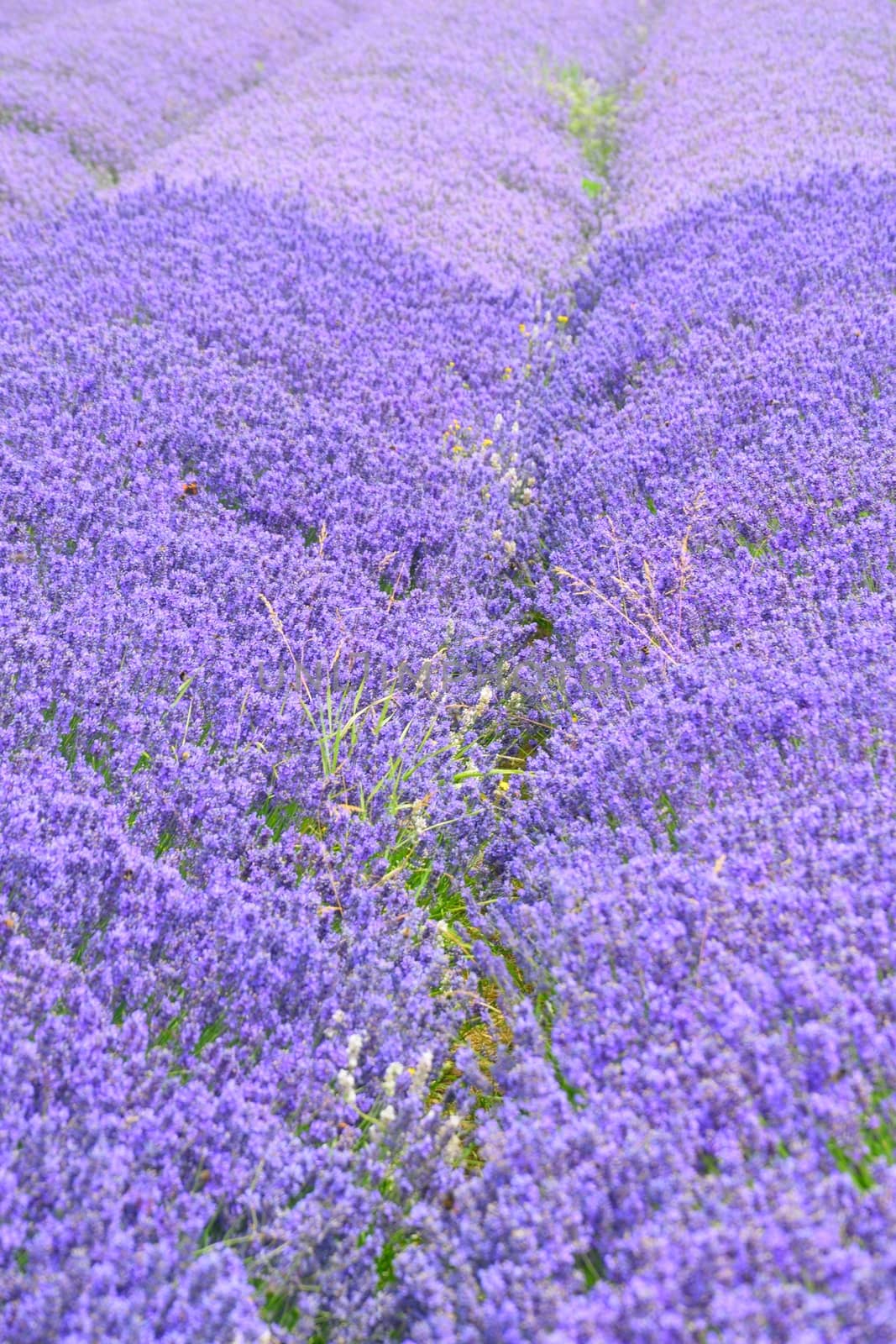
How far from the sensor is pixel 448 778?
10.4 feet

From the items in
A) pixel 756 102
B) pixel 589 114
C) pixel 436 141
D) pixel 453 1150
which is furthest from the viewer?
pixel 589 114

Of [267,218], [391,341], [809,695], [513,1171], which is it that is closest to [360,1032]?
[513,1171]

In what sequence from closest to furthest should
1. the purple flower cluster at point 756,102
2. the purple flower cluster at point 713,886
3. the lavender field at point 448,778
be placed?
the purple flower cluster at point 713,886 → the lavender field at point 448,778 → the purple flower cluster at point 756,102

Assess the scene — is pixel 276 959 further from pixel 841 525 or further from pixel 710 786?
pixel 841 525

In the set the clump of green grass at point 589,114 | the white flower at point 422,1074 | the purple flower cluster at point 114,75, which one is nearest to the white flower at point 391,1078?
the white flower at point 422,1074

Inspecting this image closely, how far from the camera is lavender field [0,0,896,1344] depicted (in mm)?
1751

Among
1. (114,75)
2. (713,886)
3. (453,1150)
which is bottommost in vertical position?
(114,75)

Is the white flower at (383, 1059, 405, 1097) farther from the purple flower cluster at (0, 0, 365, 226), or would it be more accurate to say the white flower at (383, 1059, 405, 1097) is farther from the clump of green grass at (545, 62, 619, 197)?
the clump of green grass at (545, 62, 619, 197)

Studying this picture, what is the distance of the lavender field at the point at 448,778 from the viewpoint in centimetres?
175

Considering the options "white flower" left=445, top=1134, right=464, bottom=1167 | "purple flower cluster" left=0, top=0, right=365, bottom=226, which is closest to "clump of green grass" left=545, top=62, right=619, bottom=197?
"purple flower cluster" left=0, top=0, right=365, bottom=226

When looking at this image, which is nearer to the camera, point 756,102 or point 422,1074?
point 422,1074

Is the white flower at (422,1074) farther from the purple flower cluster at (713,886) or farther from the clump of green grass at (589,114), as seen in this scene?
the clump of green grass at (589,114)

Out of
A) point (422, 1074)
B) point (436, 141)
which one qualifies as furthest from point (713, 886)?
point (436, 141)

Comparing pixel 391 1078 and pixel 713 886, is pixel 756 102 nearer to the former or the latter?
pixel 713 886
